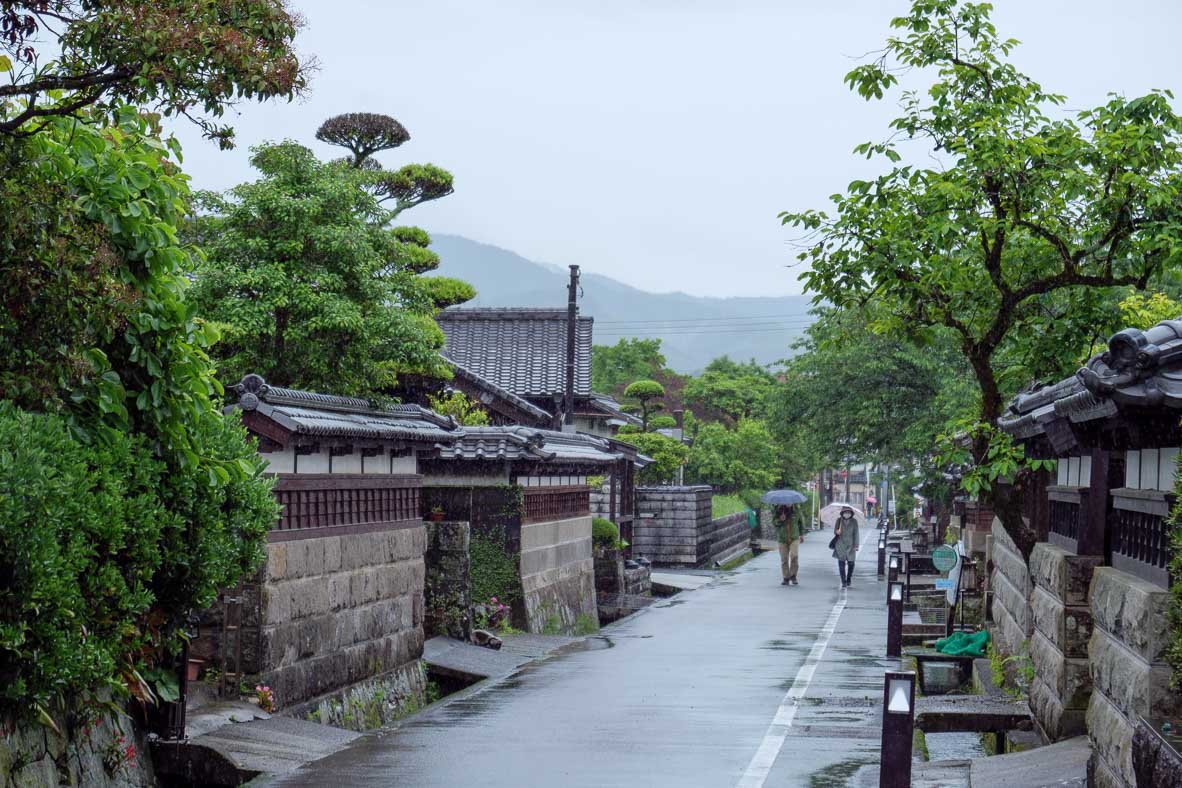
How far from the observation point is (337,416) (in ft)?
53.5

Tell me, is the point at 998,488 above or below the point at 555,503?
above

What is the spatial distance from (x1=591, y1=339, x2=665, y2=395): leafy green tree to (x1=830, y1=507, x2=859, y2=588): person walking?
42.9m

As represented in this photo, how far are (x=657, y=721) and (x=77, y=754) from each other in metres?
7.53

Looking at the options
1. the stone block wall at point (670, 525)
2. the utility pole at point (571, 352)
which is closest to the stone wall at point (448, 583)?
the utility pole at point (571, 352)

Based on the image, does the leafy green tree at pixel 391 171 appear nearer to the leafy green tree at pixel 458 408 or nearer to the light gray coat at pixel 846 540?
the leafy green tree at pixel 458 408

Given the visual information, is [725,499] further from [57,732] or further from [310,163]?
[57,732]

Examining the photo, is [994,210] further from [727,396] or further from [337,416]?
[727,396]

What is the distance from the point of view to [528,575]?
2623cm

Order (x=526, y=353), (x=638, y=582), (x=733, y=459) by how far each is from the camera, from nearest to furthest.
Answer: (x=638, y=582) → (x=526, y=353) → (x=733, y=459)

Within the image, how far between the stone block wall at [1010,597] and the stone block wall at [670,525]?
90.3 feet

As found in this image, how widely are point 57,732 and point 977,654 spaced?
548 inches

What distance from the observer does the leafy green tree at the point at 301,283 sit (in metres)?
19.8

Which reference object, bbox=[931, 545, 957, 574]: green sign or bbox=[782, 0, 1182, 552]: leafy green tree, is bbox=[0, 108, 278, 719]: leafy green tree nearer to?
bbox=[782, 0, 1182, 552]: leafy green tree

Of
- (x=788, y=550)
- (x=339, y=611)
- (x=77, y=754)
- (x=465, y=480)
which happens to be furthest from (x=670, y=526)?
(x=77, y=754)
